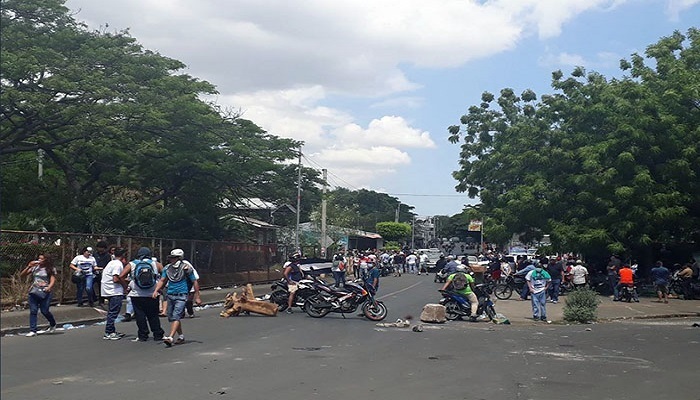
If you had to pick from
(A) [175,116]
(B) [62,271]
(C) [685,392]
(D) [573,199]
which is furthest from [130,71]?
(C) [685,392]

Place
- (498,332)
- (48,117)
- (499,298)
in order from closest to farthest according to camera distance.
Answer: (498,332), (48,117), (499,298)

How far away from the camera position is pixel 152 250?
77.6ft

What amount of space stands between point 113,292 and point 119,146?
16.7 m

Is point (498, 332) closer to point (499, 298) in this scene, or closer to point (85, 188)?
point (499, 298)

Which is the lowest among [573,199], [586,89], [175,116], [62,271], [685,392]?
[685,392]

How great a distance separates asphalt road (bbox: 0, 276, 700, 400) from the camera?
8.64 metres

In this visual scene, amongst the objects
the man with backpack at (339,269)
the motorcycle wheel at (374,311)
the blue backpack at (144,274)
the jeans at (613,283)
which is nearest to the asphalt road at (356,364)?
the blue backpack at (144,274)

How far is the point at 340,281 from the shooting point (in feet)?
103

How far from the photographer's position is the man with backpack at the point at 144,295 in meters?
12.5

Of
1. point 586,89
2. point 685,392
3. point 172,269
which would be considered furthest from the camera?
point 586,89

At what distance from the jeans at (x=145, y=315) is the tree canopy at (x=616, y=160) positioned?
71.4ft

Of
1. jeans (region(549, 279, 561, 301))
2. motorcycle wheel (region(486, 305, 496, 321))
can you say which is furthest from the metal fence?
jeans (region(549, 279, 561, 301))

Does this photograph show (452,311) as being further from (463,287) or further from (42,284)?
(42,284)

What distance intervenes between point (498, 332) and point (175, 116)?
1692 centimetres
